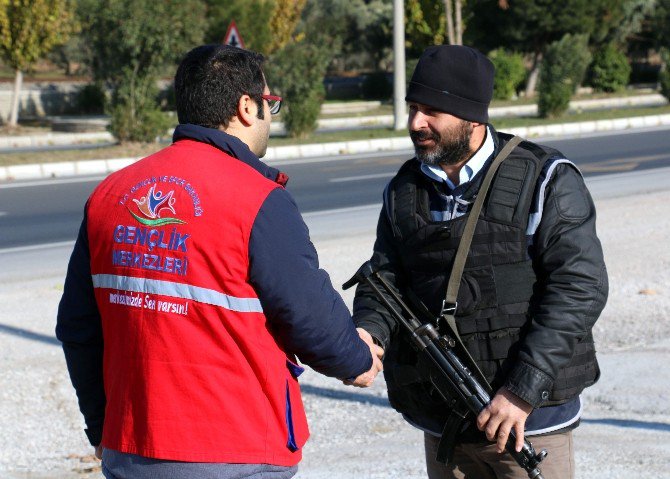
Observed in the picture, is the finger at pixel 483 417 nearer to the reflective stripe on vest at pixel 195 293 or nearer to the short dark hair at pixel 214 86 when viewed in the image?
the reflective stripe on vest at pixel 195 293

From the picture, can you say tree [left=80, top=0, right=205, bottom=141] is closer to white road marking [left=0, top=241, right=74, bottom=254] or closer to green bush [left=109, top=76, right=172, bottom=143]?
green bush [left=109, top=76, right=172, bottom=143]

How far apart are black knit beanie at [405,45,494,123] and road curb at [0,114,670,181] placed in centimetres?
1455

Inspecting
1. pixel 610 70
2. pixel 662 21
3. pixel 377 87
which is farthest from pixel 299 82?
pixel 662 21

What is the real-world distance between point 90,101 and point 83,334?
28100 mm

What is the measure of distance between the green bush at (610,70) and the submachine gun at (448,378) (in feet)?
121

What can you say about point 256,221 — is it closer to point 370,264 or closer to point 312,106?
point 370,264

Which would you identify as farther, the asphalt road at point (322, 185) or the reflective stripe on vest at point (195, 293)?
the asphalt road at point (322, 185)

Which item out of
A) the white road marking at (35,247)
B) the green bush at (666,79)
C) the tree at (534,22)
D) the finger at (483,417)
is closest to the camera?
the finger at (483,417)

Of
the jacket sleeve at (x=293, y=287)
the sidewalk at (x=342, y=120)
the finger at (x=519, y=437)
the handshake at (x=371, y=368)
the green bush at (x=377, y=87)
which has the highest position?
the jacket sleeve at (x=293, y=287)

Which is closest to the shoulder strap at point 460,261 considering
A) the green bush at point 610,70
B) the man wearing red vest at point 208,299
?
the man wearing red vest at point 208,299

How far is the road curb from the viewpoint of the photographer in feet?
55.9

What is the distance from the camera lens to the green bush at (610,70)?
37.9 meters

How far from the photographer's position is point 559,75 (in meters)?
25.7

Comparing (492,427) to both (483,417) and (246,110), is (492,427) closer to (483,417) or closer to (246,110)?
(483,417)
